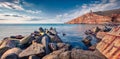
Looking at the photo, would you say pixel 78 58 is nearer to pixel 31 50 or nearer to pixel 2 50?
pixel 31 50

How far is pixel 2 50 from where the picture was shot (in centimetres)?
1432

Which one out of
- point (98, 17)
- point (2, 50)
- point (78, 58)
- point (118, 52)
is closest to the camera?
point (118, 52)

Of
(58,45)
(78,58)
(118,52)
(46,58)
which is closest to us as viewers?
(118,52)

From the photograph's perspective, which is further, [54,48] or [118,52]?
[54,48]

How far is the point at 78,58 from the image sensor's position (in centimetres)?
1096

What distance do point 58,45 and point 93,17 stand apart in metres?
186

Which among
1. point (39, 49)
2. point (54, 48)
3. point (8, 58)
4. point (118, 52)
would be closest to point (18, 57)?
point (8, 58)

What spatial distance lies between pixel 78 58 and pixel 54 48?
427 centimetres

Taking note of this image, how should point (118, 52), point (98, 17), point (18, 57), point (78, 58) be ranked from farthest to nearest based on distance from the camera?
point (98, 17), point (18, 57), point (78, 58), point (118, 52)

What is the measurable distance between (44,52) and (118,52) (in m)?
5.93

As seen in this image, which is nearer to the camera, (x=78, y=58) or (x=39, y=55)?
(x=78, y=58)

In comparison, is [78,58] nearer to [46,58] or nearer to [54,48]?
[46,58]

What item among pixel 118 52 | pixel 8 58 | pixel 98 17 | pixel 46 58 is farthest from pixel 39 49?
pixel 98 17

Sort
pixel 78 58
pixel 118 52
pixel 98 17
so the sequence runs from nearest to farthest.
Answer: pixel 118 52 → pixel 78 58 → pixel 98 17
